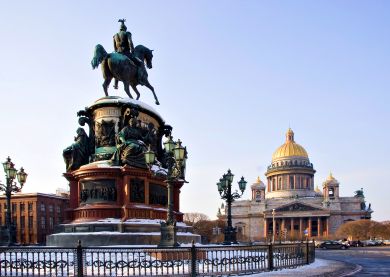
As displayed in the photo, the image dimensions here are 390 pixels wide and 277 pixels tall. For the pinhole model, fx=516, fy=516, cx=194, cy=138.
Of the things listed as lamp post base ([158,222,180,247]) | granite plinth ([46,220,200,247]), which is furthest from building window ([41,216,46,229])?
lamp post base ([158,222,180,247])

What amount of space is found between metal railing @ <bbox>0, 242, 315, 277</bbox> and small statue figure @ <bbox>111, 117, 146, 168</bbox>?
23.4 ft

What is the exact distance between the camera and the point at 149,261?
15.7m

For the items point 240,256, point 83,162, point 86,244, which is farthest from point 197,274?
point 83,162

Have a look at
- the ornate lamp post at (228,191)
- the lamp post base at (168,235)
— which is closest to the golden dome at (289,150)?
the ornate lamp post at (228,191)

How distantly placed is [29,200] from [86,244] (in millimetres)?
67079

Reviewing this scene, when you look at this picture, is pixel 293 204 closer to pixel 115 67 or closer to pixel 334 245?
pixel 334 245

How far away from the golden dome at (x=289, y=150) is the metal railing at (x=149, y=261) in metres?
134

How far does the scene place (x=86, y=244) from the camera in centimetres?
2294

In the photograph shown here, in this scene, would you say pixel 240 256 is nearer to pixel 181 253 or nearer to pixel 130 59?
pixel 181 253

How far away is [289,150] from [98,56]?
130461mm

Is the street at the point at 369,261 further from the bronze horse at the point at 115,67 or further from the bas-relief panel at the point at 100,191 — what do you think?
the bronze horse at the point at 115,67

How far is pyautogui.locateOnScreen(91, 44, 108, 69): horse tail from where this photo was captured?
2866cm

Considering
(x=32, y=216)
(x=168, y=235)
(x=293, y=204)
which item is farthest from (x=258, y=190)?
(x=168, y=235)

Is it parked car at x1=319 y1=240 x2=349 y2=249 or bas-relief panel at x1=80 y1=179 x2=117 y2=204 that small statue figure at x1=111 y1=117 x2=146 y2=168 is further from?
parked car at x1=319 y1=240 x2=349 y2=249
